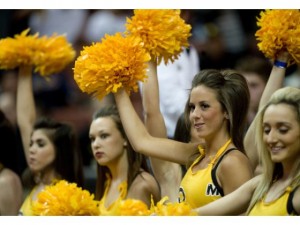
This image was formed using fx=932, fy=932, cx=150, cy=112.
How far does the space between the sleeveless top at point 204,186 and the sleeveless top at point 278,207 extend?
0.23m

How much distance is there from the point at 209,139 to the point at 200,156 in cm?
10

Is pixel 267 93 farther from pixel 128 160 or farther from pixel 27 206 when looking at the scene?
pixel 27 206

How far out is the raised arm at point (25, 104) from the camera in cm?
535

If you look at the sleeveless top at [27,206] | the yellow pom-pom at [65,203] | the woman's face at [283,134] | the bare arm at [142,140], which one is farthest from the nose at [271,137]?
the sleeveless top at [27,206]

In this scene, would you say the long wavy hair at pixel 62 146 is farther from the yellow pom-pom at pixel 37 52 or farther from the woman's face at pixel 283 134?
the woman's face at pixel 283 134

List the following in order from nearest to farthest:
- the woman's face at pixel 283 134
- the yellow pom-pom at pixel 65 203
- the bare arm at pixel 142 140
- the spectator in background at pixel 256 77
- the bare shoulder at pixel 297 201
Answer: the bare shoulder at pixel 297 201, the woman's face at pixel 283 134, the bare arm at pixel 142 140, the yellow pom-pom at pixel 65 203, the spectator in background at pixel 256 77

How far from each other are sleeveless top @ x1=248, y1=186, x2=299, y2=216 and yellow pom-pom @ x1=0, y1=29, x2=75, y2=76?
1994 mm

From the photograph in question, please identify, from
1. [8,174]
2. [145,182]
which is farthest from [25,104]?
[145,182]

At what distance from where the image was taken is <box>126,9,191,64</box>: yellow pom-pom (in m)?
4.23

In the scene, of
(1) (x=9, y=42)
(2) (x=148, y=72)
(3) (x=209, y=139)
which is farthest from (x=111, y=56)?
(1) (x=9, y=42)

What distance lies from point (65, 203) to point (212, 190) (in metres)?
0.67

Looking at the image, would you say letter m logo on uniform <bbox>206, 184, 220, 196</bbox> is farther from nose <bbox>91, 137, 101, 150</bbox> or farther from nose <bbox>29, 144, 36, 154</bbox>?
nose <bbox>29, 144, 36, 154</bbox>

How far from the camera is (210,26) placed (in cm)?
519
